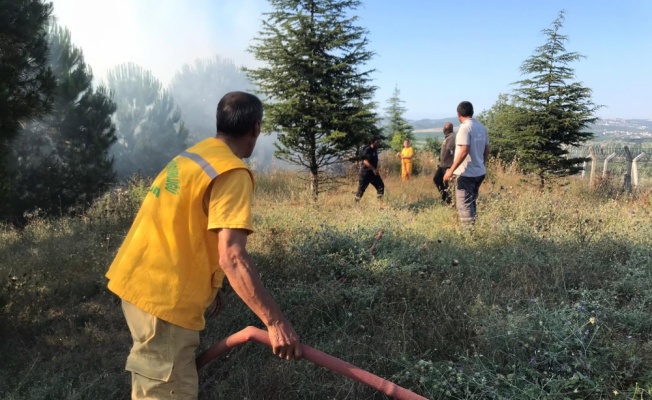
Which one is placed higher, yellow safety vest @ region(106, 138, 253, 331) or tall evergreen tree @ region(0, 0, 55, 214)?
tall evergreen tree @ region(0, 0, 55, 214)

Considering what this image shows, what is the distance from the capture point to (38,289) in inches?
169

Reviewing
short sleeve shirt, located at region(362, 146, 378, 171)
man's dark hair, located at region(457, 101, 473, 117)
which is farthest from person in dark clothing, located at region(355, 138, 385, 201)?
man's dark hair, located at region(457, 101, 473, 117)

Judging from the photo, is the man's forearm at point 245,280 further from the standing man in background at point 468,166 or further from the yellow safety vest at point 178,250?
the standing man in background at point 468,166

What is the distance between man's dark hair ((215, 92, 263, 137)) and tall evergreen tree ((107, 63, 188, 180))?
71.7 ft

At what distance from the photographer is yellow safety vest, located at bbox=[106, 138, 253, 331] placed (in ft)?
5.84

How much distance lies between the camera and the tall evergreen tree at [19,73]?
3870mm

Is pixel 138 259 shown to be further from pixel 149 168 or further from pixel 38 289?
pixel 149 168

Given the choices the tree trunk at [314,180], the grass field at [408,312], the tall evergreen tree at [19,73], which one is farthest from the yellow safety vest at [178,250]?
the tree trunk at [314,180]

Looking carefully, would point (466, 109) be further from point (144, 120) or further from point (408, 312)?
point (144, 120)

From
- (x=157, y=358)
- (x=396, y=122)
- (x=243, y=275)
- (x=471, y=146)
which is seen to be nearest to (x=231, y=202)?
(x=243, y=275)

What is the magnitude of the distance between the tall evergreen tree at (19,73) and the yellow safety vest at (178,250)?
3012 mm

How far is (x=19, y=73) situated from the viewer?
4039 millimetres

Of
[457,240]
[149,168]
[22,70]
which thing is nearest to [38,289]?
[22,70]

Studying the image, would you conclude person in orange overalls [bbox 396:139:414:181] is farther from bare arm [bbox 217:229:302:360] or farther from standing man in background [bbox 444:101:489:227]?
bare arm [bbox 217:229:302:360]
